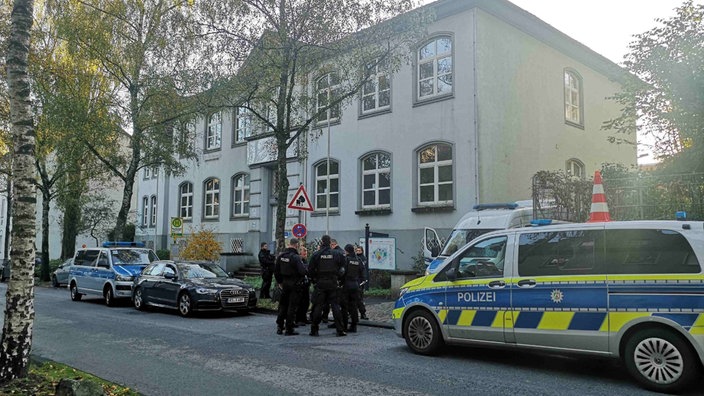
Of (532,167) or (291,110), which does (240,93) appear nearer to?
(291,110)

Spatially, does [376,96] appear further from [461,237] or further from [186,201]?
[186,201]

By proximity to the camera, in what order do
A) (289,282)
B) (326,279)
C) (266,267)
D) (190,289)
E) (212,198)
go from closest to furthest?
(326,279) < (289,282) < (190,289) < (266,267) < (212,198)

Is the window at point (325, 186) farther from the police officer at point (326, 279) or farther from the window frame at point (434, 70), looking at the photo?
the police officer at point (326, 279)

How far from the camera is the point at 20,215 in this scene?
596 cm

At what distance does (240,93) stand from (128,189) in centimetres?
1000

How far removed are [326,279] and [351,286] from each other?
905 mm

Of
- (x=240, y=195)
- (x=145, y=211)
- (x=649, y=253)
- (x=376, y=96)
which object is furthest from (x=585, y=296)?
(x=145, y=211)

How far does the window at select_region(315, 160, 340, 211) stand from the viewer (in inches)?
885

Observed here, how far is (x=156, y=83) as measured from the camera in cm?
1906

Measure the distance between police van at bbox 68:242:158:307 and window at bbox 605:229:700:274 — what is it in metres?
14.1

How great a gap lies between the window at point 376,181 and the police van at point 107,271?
8071mm

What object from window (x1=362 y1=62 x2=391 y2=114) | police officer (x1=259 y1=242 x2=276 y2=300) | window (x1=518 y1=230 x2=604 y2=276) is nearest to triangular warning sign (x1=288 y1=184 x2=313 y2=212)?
police officer (x1=259 y1=242 x2=276 y2=300)

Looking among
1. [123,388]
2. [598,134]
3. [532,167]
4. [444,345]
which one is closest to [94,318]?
[123,388]

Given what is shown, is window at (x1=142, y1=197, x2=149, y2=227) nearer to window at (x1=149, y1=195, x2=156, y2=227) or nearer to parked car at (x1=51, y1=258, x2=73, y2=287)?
window at (x1=149, y1=195, x2=156, y2=227)
